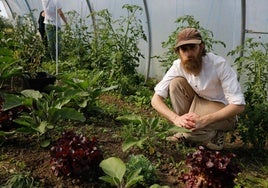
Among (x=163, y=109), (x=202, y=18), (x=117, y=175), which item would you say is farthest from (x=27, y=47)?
(x=117, y=175)

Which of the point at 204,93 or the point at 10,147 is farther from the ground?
the point at 204,93

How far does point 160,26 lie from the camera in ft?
20.0

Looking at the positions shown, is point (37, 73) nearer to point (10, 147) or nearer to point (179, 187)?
point (10, 147)

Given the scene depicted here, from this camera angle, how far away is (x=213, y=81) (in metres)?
3.26

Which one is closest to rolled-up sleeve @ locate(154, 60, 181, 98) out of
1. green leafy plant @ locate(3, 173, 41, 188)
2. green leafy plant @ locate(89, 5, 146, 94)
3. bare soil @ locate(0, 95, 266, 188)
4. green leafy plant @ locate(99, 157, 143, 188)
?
bare soil @ locate(0, 95, 266, 188)

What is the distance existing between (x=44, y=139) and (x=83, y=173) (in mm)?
761

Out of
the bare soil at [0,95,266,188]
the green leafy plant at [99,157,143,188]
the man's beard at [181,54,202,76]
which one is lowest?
the bare soil at [0,95,266,188]

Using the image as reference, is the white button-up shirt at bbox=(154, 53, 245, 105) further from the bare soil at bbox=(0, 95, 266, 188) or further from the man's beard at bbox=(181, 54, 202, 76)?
the bare soil at bbox=(0, 95, 266, 188)

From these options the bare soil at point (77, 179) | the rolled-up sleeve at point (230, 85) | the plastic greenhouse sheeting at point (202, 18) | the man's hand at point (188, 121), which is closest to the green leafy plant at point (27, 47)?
the plastic greenhouse sheeting at point (202, 18)

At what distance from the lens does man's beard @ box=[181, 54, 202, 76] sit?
3.12 meters

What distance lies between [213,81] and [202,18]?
220 centimetres

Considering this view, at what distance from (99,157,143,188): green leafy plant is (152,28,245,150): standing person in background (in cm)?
74

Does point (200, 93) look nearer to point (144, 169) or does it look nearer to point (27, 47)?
point (144, 169)

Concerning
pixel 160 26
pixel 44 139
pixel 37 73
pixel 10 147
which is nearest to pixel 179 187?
pixel 44 139
